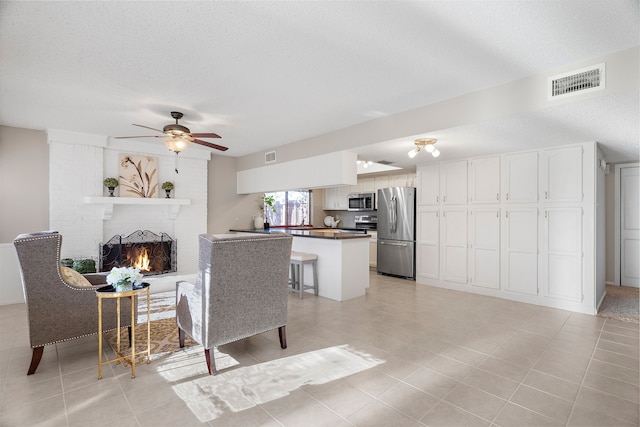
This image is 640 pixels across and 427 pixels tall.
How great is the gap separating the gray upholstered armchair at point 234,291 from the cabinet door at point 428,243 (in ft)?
11.8

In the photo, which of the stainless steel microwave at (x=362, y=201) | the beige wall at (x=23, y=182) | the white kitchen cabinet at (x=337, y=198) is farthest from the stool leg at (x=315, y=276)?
the beige wall at (x=23, y=182)

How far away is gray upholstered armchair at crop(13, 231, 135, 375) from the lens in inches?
91.9

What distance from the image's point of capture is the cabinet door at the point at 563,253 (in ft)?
13.5

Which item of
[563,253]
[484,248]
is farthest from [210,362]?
[563,253]

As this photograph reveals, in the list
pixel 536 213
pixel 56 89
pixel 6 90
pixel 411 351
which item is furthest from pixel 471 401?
pixel 6 90

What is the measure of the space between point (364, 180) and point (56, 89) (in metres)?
5.86

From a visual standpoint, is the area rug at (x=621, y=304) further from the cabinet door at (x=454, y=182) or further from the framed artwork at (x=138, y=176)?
the framed artwork at (x=138, y=176)

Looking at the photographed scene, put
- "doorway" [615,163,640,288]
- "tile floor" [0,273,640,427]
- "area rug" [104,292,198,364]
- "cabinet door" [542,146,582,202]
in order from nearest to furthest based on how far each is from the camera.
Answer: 1. "tile floor" [0,273,640,427]
2. "area rug" [104,292,198,364]
3. "cabinet door" [542,146,582,202]
4. "doorway" [615,163,640,288]

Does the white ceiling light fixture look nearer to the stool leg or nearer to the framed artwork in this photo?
the stool leg

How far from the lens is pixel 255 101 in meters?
3.48

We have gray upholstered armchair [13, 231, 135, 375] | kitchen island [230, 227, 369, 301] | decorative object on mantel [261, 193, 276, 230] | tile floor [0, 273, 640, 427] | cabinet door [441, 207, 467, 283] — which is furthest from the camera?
decorative object on mantel [261, 193, 276, 230]

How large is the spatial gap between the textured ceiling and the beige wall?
23.1 inches

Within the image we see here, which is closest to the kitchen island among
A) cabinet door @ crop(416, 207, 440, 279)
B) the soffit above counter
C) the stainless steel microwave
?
the soffit above counter

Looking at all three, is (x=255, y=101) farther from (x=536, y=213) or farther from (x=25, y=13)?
(x=536, y=213)
